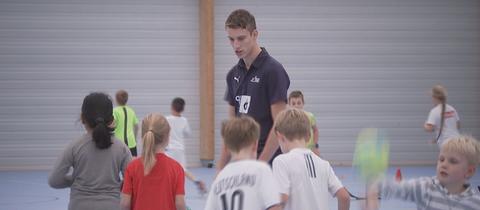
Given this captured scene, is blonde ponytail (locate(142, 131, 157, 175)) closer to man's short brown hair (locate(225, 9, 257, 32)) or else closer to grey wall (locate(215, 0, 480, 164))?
man's short brown hair (locate(225, 9, 257, 32))

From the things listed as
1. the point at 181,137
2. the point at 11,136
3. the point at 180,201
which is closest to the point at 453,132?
the point at 181,137

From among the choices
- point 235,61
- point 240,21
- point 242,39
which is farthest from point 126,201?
point 235,61

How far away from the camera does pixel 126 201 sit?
577cm

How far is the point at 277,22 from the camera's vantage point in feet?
68.4

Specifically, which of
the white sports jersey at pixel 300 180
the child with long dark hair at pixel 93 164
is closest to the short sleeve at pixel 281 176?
the white sports jersey at pixel 300 180

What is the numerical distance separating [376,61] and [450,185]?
1699cm

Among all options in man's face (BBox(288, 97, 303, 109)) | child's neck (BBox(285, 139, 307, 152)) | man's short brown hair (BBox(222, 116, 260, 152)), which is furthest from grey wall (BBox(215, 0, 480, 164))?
man's short brown hair (BBox(222, 116, 260, 152))

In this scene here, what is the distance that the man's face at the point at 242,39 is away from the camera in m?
5.72

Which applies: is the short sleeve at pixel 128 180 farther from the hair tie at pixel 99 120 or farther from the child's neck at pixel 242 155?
the child's neck at pixel 242 155

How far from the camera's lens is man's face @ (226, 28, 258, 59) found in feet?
18.8

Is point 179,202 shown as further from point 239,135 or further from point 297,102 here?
point 297,102

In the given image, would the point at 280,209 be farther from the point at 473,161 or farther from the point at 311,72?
the point at 311,72

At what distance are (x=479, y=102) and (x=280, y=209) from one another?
1811cm

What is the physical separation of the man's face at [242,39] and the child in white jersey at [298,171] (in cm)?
67
